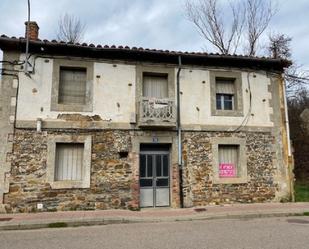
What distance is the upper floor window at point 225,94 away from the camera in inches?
480

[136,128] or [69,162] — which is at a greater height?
[136,128]

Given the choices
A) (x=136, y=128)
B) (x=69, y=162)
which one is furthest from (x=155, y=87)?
(x=69, y=162)

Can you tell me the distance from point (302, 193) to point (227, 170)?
5.31 metres

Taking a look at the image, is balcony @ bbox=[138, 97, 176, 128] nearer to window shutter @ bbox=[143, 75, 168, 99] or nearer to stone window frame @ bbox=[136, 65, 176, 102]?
stone window frame @ bbox=[136, 65, 176, 102]

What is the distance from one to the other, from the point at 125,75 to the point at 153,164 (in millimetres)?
3544

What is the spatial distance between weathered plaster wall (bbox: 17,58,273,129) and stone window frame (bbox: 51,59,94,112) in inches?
4.5

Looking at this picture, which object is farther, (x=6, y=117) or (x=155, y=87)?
(x=155, y=87)

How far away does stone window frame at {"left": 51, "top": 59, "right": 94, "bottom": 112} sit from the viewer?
10570mm

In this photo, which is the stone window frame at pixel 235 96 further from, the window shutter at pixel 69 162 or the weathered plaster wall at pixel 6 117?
the weathered plaster wall at pixel 6 117

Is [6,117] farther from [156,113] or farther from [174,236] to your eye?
[174,236]

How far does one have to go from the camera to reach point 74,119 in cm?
1063

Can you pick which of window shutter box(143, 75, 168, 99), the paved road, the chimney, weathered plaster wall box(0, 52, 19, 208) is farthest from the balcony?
the chimney

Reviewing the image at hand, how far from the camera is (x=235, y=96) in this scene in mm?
12289

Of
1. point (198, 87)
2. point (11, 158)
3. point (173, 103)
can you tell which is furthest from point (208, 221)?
point (11, 158)
